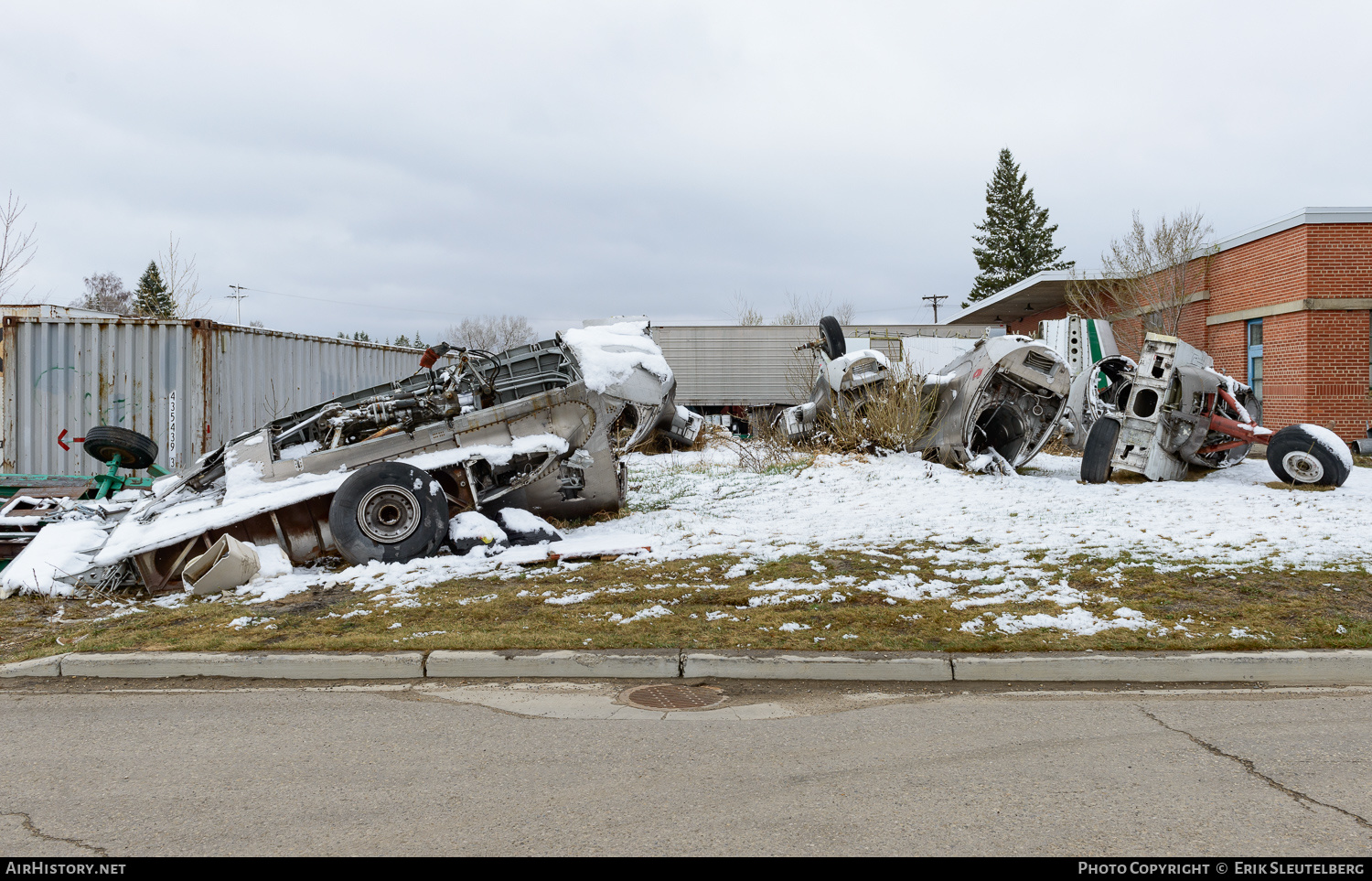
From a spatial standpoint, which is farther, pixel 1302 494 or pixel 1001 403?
pixel 1001 403

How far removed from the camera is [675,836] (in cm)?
309

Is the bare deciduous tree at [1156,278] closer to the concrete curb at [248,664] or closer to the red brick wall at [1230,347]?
the red brick wall at [1230,347]

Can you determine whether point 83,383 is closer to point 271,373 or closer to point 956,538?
point 271,373

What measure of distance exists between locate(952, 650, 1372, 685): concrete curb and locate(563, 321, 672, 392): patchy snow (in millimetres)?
4759

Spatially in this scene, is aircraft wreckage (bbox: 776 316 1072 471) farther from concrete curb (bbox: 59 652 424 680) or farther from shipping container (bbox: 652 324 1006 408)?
shipping container (bbox: 652 324 1006 408)

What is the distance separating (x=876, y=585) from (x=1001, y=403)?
7.36 m

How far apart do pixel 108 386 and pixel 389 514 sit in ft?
21.9

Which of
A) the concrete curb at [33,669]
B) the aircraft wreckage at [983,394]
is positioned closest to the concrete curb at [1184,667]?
the concrete curb at [33,669]

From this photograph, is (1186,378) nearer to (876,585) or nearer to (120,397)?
(876,585)

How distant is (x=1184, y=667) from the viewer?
508 centimetres

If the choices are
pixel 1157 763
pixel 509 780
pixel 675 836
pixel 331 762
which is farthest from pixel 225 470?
pixel 1157 763

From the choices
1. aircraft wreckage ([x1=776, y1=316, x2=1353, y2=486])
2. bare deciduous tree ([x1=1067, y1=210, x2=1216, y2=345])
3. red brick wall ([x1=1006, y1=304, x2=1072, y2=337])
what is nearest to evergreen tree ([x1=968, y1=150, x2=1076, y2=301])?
red brick wall ([x1=1006, y1=304, x2=1072, y2=337])

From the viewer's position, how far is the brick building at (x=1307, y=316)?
17.4 metres

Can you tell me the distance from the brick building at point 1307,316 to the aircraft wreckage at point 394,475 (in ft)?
48.6
